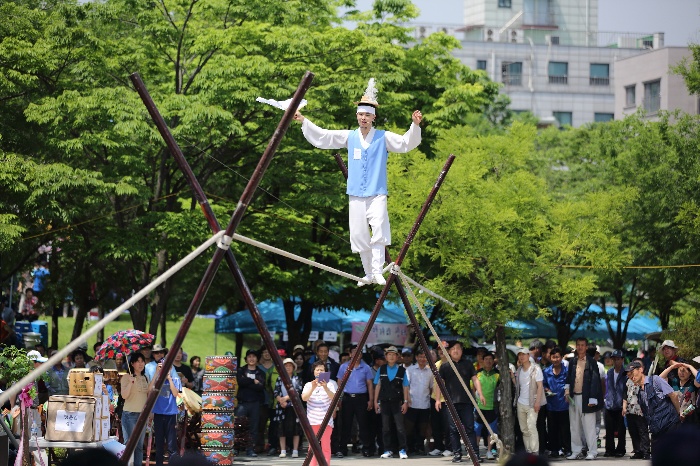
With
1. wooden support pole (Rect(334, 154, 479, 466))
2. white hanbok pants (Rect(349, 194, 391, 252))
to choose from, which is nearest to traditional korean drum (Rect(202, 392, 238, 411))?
wooden support pole (Rect(334, 154, 479, 466))

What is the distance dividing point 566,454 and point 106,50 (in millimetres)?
10357

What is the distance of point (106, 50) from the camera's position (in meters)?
19.6

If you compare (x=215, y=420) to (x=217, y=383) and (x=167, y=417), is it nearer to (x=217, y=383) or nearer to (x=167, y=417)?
(x=217, y=383)

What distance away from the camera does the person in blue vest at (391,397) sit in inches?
645

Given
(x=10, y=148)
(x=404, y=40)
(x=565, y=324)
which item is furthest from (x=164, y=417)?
(x=565, y=324)

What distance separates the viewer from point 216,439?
579 inches

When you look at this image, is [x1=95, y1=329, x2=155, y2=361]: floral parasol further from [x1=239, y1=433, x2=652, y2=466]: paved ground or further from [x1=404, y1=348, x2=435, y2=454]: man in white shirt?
[x1=404, y1=348, x2=435, y2=454]: man in white shirt

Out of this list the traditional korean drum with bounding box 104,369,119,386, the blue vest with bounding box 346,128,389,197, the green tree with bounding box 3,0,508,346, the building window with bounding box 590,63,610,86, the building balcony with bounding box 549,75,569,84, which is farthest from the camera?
the building window with bounding box 590,63,610,86

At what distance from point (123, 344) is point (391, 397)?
14.4ft

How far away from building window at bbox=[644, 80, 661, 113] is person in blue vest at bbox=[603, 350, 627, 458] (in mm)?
30552

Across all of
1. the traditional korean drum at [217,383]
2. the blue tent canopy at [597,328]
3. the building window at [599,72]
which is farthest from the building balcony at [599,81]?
the traditional korean drum at [217,383]

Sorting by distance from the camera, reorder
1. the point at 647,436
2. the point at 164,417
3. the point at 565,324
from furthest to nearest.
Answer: the point at 565,324 < the point at 647,436 < the point at 164,417

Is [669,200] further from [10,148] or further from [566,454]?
[10,148]

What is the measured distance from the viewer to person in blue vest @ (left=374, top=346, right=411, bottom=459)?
53.7 feet
